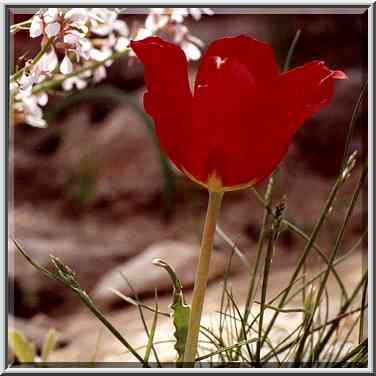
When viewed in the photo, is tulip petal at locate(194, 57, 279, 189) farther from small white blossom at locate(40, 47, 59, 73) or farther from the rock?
the rock

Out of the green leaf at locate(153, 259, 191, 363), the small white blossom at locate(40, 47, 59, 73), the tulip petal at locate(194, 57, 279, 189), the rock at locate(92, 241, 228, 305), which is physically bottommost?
the rock at locate(92, 241, 228, 305)

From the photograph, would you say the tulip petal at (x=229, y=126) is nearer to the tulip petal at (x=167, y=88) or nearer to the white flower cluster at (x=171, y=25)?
the tulip petal at (x=167, y=88)

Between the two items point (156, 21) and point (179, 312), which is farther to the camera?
point (156, 21)

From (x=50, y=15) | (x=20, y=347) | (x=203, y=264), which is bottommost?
(x=20, y=347)

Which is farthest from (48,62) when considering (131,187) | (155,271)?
(131,187)

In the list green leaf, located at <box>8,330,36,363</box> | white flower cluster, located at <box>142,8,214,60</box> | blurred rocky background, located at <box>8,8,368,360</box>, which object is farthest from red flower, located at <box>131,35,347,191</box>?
blurred rocky background, located at <box>8,8,368,360</box>

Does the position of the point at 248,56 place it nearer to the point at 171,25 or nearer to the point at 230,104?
the point at 230,104
